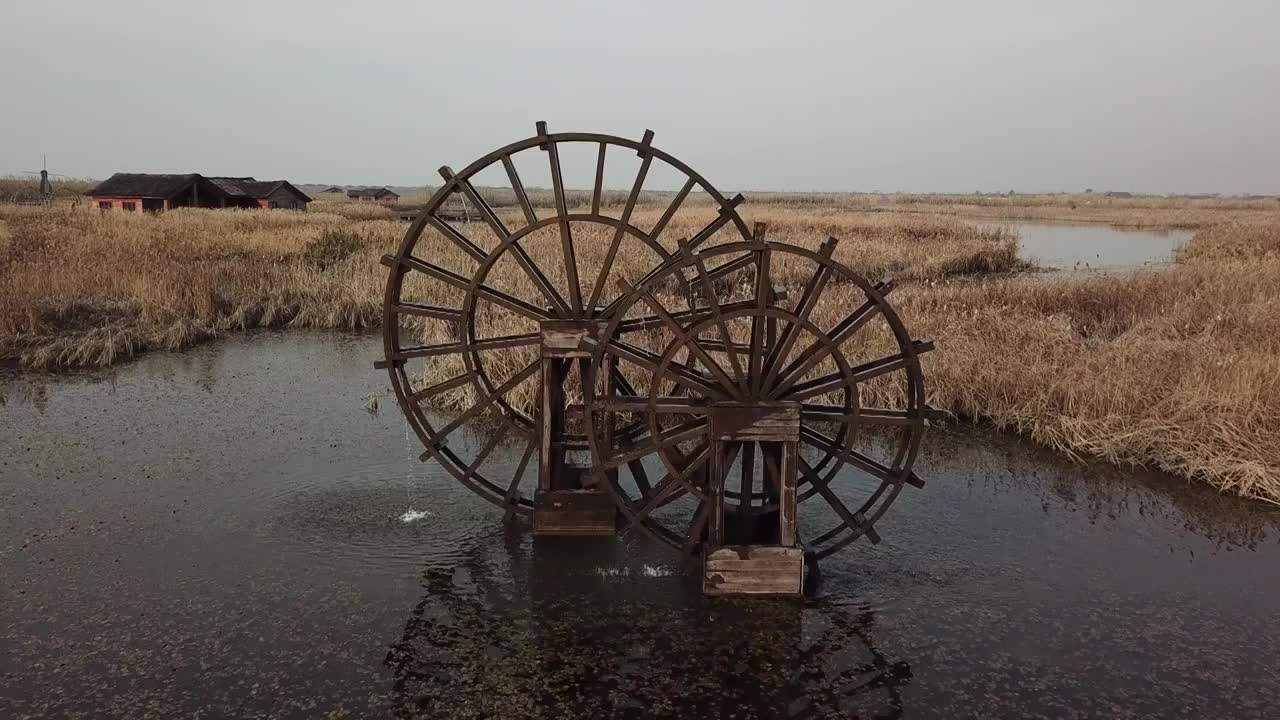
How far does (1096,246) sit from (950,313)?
82.7 ft

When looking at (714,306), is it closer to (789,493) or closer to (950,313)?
(789,493)

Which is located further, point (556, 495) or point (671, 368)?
point (556, 495)

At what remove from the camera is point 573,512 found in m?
6.95

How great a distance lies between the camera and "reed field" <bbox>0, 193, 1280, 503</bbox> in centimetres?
884

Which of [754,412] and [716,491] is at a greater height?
[754,412]

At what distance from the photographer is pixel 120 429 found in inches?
377

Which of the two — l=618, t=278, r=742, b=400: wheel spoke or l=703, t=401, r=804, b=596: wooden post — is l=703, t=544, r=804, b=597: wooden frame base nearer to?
l=703, t=401, r=804, b=596: wooden post

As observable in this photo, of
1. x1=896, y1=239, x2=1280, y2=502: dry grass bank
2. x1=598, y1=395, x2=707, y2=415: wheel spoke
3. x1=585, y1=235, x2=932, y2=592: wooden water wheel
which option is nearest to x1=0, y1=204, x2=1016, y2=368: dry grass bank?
x1=896, y1=239, x2=1280, y2=502: dry grass bank

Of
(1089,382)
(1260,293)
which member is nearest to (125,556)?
(1089,382)

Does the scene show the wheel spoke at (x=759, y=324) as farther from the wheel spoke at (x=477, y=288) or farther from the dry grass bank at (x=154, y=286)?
the dry grass bank at (x=154, y=286)

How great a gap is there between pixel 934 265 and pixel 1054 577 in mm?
16818

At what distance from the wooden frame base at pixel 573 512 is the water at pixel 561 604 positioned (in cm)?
13

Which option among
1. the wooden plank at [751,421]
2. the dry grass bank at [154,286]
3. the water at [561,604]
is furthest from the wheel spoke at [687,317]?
the dry grass bank at [154,286]

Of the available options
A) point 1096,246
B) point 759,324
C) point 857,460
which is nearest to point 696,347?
point 759,324
